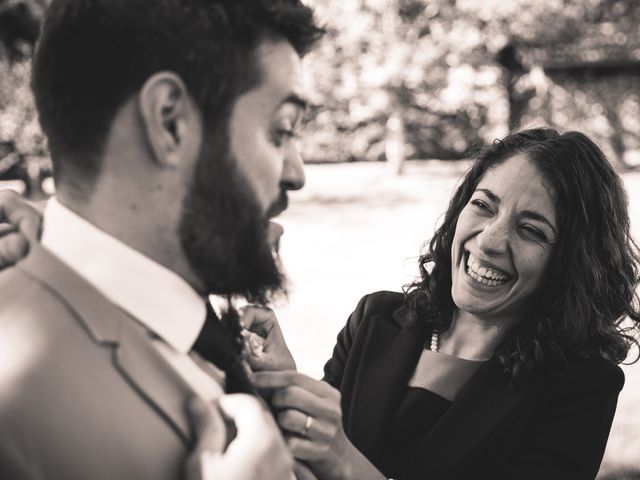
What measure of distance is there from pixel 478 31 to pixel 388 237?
8704mm

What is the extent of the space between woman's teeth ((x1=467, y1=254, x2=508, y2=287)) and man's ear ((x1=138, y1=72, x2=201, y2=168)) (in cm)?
149

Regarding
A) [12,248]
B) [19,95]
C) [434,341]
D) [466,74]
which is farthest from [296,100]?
[466,74]

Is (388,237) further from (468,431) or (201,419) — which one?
(201,419)

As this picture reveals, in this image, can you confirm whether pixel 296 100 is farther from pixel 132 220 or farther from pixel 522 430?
pixel 522 430

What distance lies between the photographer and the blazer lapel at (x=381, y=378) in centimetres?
241

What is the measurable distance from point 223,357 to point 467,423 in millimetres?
1155

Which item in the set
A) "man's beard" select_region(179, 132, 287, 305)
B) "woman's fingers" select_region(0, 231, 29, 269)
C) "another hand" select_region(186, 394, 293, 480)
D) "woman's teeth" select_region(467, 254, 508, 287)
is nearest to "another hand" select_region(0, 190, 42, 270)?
"woman's fingers" select_region(0, 231, 29, 269)

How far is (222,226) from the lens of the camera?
1.23m

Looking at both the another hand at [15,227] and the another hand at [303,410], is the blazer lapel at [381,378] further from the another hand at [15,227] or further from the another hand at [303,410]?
the another hand at [15,227]

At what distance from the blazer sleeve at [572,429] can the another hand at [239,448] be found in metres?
1.21

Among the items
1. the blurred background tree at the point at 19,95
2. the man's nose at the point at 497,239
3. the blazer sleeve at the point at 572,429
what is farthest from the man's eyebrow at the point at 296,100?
the blurred background tree at the point at 19,95

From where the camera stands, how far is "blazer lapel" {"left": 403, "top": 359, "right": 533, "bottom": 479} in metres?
2.16

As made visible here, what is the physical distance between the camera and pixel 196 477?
1031mm

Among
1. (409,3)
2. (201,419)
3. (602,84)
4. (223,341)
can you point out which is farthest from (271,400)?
(602,84)
